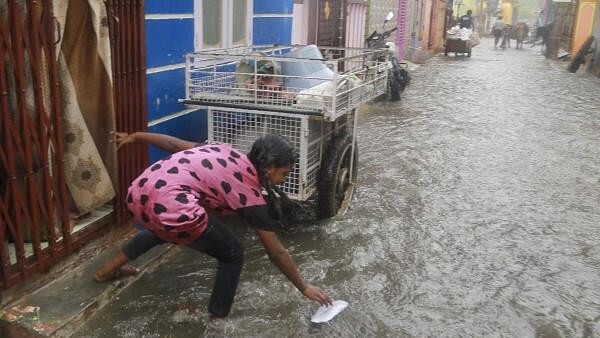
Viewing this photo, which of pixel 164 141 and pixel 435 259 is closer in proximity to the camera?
pixel 164 141

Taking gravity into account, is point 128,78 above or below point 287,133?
above

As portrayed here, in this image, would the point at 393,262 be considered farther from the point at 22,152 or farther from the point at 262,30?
the point at 262,30

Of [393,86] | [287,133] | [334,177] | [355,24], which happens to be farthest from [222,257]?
[355,24]

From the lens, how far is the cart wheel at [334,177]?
4.47 metres

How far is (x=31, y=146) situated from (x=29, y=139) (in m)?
0.05

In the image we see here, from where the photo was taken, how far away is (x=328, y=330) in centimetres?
317

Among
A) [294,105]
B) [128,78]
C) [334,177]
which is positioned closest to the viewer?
[128,78]

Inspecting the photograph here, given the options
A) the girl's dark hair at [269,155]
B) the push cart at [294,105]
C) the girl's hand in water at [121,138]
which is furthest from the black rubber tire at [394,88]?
the girl's dark hair at [269,155]

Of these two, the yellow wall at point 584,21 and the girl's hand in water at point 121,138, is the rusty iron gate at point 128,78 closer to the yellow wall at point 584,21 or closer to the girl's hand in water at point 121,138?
the girl's hand in water at point 121,138

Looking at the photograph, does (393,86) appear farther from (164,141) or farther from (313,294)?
(313,294)

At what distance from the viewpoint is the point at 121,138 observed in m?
3.35

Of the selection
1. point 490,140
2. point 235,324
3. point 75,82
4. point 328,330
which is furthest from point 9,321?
point 490,140

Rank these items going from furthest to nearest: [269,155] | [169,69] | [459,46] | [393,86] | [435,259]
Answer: [459,46] → [393,86] → [169,69] → [435,259] → [269,155]

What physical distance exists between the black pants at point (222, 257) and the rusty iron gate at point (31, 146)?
0.56 meters
